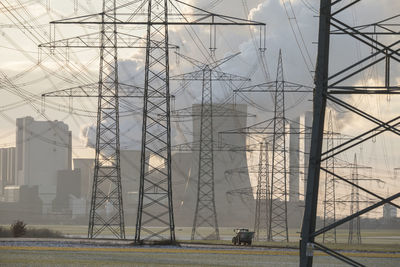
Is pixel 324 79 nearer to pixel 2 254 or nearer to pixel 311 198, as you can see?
pixel 311 198

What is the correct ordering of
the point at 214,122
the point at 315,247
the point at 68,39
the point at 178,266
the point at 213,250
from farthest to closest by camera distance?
the point at 214,122
the point at 68,39
the point at 213,250
the point at 178,266
the point at 315,247

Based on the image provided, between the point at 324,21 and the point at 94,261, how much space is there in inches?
588

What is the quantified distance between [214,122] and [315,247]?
167 m

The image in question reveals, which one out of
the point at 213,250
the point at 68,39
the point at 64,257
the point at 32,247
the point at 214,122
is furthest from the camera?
the point at 214,122

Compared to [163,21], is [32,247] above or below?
below

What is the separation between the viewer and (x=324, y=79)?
2108cm

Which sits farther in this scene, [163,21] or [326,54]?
[163,21]

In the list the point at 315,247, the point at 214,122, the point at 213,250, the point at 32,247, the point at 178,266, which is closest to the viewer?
the point at 315,247

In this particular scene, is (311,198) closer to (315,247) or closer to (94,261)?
(315,247)

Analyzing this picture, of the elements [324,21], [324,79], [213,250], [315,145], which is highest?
[324,21]

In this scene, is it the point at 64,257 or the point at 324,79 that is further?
the point at 64,257

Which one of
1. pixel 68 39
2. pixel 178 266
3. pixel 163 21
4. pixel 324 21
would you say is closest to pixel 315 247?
pixel 324 21

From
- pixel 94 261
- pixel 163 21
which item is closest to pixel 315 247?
pixel 94 261

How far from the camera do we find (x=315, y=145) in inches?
824
